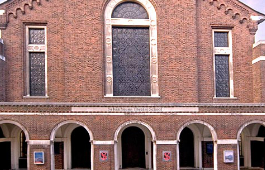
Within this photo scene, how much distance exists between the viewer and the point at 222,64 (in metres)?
20.8

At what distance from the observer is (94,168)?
651 inches

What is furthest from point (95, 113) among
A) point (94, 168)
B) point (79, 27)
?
point (79, 27)

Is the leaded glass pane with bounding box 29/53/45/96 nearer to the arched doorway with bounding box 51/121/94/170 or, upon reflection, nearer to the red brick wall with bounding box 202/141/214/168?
the arched doorway with bounding box 51/121/94/170

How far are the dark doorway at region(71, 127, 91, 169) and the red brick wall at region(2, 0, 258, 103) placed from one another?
124 inches

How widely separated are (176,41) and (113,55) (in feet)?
14.9

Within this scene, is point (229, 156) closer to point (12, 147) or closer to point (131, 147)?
point (131, 147)

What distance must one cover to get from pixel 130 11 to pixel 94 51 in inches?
159

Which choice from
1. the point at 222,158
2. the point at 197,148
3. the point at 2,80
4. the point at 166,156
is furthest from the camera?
the point at 197,148

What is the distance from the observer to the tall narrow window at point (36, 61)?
19.6 meters

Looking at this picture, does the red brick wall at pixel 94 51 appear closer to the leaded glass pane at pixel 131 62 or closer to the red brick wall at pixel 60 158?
→ the leaded glass pane at pixel 131 62

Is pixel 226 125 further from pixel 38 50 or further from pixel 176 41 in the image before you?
pixel 38 50

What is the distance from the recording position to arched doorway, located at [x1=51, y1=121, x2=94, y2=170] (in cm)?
1983

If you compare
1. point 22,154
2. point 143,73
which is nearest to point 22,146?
point 22,154

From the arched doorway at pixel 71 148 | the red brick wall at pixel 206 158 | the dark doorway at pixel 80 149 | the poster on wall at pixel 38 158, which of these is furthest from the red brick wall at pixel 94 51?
the poster on wall at pixel 38 158
